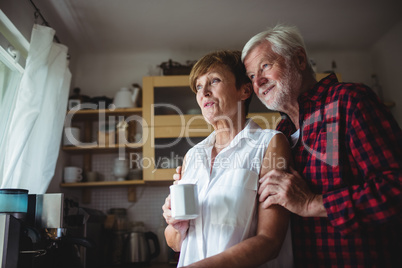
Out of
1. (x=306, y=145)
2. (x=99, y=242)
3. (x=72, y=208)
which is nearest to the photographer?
(x=306, y=145)

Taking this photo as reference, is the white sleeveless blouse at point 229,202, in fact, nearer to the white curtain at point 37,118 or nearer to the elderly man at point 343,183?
the elderly man at point 343,183

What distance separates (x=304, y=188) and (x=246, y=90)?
46 cm

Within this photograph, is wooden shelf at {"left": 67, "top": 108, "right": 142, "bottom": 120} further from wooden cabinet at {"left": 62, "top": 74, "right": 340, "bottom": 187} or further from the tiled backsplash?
the tiled backsplash

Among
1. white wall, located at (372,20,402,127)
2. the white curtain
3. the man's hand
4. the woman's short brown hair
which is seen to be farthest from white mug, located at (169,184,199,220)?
white wall, located at (372,20,402,127)

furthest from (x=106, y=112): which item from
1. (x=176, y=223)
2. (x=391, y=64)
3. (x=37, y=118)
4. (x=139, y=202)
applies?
(x=391, y=64)

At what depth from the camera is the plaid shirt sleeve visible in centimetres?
89

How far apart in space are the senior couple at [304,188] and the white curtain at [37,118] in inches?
43.1

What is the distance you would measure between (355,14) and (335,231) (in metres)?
2.39

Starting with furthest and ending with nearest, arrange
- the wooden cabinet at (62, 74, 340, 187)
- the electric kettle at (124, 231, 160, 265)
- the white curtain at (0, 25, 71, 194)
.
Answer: the wooden cabinet at (62, 74, 340, 187) < the electric kettle at (124, 231, 160, 265) < the white curtain at (0, 25, 71, 194)

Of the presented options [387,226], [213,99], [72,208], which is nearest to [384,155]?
[387,226]

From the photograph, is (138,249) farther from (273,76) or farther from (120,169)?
(273,76)

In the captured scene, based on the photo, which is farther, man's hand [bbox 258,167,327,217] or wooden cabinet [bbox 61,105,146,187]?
wooden cabinet [bbox 61,105,146,187]

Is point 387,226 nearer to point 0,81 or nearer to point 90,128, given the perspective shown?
point 0,81

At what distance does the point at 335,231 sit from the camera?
100 cm
